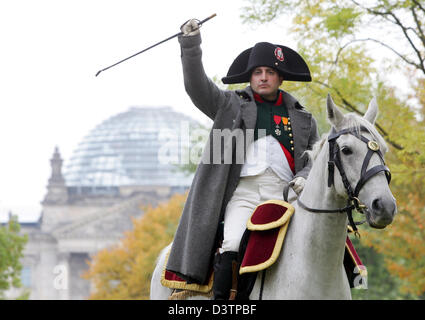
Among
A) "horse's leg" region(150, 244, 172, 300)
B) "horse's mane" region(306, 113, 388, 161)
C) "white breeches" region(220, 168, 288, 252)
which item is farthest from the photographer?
"horse's leg" region(150, 244, 172, 300)

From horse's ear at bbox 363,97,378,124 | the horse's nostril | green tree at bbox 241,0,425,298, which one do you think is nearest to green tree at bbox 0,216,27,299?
green tree at bbox 241,0,425,298

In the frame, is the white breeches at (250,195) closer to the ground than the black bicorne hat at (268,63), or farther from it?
closer to the ground

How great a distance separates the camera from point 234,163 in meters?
7.83

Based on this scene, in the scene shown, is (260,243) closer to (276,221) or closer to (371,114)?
(276,221)

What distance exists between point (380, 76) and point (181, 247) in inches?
398

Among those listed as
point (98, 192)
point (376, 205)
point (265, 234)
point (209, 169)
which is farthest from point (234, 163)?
point (98, 192)

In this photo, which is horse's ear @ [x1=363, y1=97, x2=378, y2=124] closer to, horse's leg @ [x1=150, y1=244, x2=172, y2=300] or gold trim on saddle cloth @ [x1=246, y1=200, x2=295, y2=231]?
gold trim on saddle cloth @ [x1=246, y1=200, x2=295, y2=231]

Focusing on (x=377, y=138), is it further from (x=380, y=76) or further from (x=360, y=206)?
(x=380, y=76)

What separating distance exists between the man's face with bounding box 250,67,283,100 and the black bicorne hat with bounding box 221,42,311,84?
59mm

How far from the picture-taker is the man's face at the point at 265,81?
8.12 meters


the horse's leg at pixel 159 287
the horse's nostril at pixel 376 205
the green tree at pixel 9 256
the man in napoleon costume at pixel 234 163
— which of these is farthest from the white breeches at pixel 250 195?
the green tree at pixel 9 256

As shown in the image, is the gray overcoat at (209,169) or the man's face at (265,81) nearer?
the gray overcoat at (209,169)

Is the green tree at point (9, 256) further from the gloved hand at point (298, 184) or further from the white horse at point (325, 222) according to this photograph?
the white horse at point (325, 222)

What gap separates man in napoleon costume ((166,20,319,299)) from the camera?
24.6 feet
